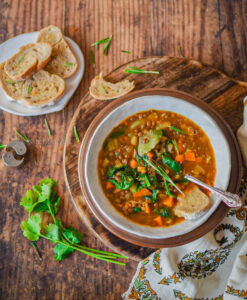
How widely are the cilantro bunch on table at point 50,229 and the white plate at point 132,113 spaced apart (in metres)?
0.56

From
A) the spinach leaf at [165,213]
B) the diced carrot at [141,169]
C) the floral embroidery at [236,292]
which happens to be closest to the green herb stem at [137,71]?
the diced carrot at [141,169]

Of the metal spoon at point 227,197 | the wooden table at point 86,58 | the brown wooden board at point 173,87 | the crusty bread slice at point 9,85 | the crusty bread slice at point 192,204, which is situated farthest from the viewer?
the crusty bread slice at point 9,85

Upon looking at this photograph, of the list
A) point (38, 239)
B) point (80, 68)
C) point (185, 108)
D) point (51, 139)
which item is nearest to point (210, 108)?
point (185, 108)

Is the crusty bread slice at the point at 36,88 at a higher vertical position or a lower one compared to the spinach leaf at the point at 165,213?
higher

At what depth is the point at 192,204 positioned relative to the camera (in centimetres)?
324

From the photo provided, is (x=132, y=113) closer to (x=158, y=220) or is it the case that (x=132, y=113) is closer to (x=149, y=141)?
(x=149, y=141)

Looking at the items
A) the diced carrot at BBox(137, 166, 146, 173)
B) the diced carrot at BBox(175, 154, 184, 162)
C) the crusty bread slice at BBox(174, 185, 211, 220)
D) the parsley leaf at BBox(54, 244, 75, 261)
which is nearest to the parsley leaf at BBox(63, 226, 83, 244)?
the parsley leaf at BBox(54, 244, 75, 261)

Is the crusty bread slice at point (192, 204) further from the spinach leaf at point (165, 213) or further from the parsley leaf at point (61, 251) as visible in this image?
the parsley leaf at point (61, 251)

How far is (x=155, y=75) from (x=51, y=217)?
1.98 meters

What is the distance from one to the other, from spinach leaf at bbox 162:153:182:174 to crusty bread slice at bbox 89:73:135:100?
83 centimetres

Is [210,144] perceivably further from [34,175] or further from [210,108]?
[34,175]

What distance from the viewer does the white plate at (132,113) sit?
3246mm

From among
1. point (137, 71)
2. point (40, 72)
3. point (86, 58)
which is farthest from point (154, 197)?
point (40, 72)

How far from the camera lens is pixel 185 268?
3.47m
